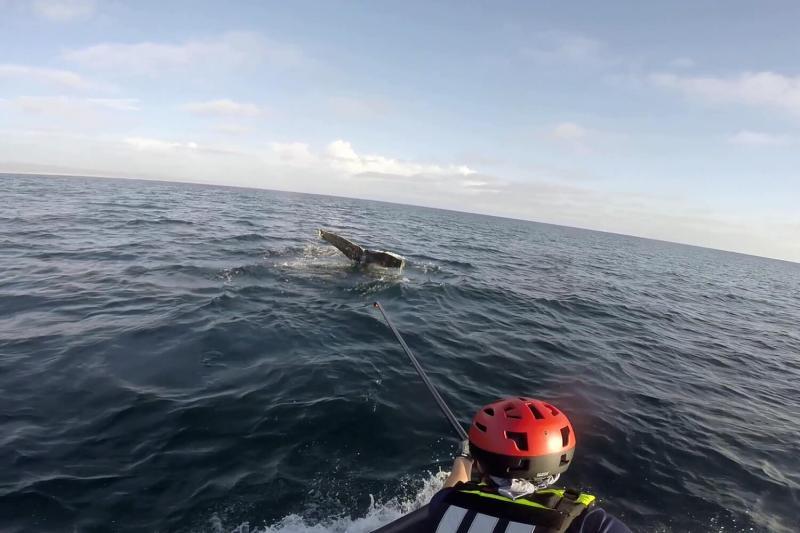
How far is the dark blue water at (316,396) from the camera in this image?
204 inches

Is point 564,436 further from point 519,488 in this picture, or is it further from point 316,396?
point 316,396

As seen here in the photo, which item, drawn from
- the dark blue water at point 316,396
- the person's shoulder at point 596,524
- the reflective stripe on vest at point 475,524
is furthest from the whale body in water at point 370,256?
the person's shoulder at point 596,524

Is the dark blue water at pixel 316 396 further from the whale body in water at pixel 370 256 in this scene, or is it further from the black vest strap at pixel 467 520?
the black vest strap at pixel 467 520

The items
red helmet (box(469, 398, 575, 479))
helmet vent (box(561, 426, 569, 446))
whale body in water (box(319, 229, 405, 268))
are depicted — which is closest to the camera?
red helmet (box(469, 398, 575, 479))

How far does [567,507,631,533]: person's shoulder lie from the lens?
233 centimetres

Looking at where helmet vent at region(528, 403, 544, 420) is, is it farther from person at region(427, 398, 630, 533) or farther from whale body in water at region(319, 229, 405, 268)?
whale body in water at region(319, 229, 405, 268)

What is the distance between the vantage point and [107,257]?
16.8 m

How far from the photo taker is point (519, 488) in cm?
270

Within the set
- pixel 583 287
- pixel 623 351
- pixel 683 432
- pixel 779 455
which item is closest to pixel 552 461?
pixel 683 432

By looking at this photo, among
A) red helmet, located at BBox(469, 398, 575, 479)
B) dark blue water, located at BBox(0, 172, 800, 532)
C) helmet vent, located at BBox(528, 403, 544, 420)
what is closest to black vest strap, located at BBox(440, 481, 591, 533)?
red helmet, located at BBox(469, 398, 575, 479)

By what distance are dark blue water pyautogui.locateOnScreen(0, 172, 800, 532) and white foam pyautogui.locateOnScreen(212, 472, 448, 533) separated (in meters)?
0.03

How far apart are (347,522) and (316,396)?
3.05m

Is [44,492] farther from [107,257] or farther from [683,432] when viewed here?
[107,257]

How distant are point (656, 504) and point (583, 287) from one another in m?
19.2
